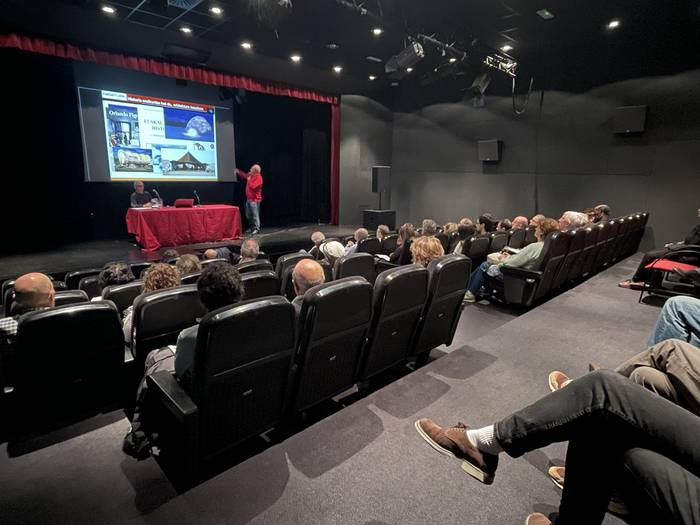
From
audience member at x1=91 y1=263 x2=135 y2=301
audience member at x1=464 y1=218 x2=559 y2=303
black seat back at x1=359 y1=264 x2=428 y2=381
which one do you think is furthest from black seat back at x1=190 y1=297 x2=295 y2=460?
audience member at x1=464 y1=218 x2=559 y2=303

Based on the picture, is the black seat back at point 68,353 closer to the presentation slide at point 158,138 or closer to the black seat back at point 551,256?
the black seat back at point 551,256

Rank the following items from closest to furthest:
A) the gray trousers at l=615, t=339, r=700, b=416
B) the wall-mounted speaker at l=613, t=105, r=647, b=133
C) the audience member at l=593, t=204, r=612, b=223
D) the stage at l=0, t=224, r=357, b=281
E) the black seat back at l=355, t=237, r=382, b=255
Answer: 1. the gray trousers at l=615, t=339, r=700, b=416
2. the black seat back at l=355, t=237, r=382, b=255
3. the stage at l=0, t=224, r=357, b=281
4. the audience member at l=593, t=204, r=612, b=223
5. the wall-mounted speaker at l=613, t=105, r=647, b=133

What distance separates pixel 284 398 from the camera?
182 cm

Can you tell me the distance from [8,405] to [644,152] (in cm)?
914

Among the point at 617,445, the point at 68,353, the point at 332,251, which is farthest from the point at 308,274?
the point at 332,251

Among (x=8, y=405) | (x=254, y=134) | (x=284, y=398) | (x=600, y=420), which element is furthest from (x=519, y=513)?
(x=254, y=134)

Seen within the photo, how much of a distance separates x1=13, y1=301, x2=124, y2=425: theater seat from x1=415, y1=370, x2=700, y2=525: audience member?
1803mm

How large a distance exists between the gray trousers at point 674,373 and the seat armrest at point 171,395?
1642 mm

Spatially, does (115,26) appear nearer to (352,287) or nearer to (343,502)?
(352,287)

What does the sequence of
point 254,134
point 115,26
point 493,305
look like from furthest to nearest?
1. point 254,134
2. point 115,26
3. point 493,305

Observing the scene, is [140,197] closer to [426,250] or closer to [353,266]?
[353,266]


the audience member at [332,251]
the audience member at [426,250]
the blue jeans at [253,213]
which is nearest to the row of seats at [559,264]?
the audience member at [426,250]

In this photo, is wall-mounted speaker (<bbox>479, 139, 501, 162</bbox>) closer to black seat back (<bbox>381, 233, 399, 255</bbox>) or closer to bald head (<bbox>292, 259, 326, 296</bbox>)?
black seat back (<bbox>381, 233, 399, 255</bbox>)

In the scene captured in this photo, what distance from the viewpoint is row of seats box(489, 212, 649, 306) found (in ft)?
12.2
